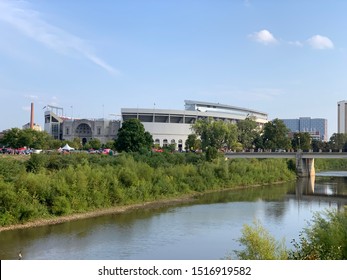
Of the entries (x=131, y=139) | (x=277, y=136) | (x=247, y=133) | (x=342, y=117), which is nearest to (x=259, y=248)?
(x=131, y=139)

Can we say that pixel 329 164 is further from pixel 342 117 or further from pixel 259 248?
pixel 259 248

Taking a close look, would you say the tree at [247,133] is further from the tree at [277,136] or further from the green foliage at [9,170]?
the green foliage at [9,170]

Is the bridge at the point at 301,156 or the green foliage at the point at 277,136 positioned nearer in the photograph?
the bridge at the point at 301,156

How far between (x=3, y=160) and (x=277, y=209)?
1530cm

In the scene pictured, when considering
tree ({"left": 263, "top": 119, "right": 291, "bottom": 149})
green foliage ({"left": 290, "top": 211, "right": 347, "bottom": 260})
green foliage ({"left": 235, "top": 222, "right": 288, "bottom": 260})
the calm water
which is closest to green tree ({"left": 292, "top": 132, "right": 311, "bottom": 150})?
tree ({"left": 263, "top": 119, "right": 291, "bottom": 149})

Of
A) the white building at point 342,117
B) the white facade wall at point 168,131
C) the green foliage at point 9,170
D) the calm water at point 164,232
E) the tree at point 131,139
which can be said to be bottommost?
the calm water at point 164,232

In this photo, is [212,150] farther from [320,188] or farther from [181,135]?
[181,135]

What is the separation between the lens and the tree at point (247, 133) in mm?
55281

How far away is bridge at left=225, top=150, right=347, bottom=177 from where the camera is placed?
43.0m

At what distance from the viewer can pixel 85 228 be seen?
18984 mm

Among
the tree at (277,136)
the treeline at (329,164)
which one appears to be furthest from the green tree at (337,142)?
the tree at (277,136)

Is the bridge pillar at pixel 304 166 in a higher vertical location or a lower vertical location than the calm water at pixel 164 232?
higher

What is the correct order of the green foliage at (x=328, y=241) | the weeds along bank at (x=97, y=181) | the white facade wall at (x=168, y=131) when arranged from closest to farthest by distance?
1. the green foliage at (x=328, y=241)
2. the weeds along bank at (x=97, y=181)
3. the white facade wall at (x=168, y=131)

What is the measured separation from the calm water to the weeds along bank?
1.41 meters
